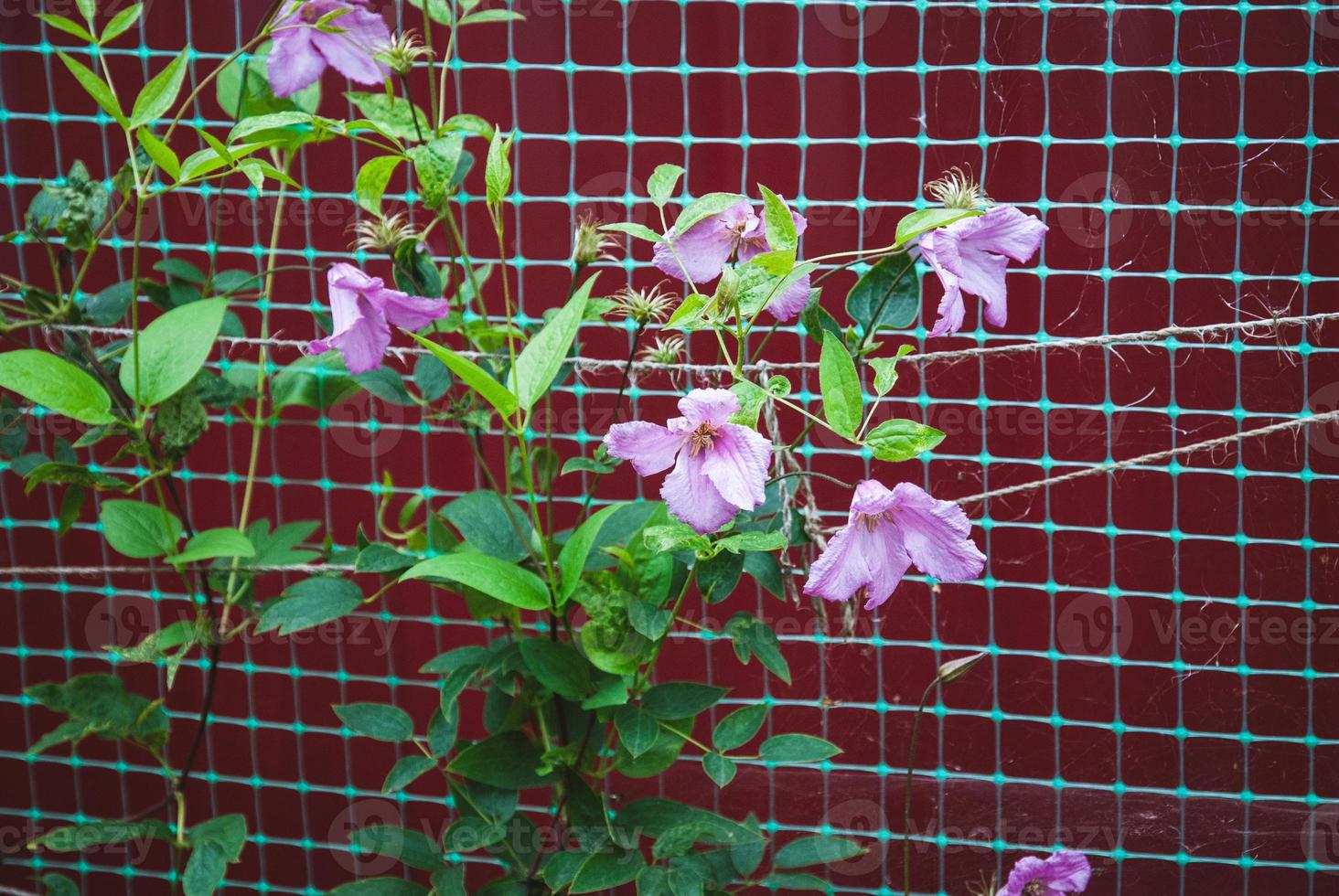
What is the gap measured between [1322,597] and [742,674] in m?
0.77

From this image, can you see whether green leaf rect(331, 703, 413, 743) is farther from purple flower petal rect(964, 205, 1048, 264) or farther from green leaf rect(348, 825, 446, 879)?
purple flower petal rect(964, 205, 1048, 264)

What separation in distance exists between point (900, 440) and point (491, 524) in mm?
437

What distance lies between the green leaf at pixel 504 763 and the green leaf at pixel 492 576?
0.20m

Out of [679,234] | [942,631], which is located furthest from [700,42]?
[942,631]

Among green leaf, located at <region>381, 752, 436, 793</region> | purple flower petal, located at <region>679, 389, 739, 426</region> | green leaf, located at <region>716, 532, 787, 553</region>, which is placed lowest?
green leaf, located at <region>381, 752, 436, 793</region>

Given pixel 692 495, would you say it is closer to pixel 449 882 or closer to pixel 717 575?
pixel 717 575

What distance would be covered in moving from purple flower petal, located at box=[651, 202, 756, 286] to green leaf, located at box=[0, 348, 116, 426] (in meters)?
0.54

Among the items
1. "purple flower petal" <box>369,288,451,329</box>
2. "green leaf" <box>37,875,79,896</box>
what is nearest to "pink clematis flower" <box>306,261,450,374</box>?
"purple flower petal" <box>369,288,451,329</box>

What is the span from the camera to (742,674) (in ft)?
5.92

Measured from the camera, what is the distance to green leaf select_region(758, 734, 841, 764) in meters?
1.16

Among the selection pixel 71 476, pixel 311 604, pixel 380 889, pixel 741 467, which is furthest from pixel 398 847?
pixel 741 467

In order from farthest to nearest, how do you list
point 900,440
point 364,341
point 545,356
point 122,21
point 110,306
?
point 110,306, point 122,21, point 364,341, point 545,356, point 900,440

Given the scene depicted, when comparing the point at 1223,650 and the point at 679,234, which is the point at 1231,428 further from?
the point at 679,234

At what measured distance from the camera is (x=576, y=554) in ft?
3.53
